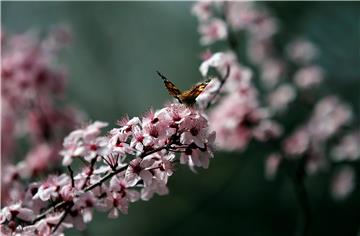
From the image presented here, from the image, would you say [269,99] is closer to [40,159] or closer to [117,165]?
[40,159]

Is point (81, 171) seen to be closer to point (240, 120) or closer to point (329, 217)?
point (240, 120)

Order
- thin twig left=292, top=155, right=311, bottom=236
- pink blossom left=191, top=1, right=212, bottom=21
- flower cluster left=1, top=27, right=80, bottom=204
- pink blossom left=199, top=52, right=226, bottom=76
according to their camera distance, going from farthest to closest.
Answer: flower cluster left=1, top=27, right=80, bottom=204 → pink blossom left=191, top=1, right=212, bottom=21 → thin twig left=292, top=155, right=311, bottom=236 → pink blossom left=199, top=52, right=226, bottom=76

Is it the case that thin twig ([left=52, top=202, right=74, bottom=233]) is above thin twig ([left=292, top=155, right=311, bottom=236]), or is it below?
above

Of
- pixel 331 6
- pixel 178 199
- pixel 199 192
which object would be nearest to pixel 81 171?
pixel 199 192

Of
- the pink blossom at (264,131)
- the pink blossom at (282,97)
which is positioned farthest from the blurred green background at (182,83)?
the pink blossom at (264,131)

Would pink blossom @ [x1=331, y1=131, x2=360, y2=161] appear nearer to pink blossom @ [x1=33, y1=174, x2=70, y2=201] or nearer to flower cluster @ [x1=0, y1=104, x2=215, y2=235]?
flower cluster @ [x1=0, y1=104, x2=215, y2=235]

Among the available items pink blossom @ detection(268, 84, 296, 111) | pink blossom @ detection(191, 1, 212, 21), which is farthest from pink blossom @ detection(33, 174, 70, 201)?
pink blossom @ detection(268, 84, 296, 111)

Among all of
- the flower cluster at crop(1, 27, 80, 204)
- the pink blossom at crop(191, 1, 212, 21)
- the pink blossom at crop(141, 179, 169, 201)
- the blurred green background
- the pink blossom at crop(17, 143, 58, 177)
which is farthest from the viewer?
the blurred green background
